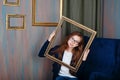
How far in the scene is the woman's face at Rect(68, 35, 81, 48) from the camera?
2338 millimetres

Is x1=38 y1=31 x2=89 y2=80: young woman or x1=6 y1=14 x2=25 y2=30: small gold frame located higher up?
x1=6 y1=14 x2=25 y2=30: small gold frame

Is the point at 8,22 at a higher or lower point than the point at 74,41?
higher

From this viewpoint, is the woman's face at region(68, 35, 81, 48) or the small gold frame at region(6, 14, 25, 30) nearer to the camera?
the woman's face at region(68, 35, 81, 48)

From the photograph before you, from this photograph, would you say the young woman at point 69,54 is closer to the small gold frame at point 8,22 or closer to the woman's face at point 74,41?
the woman's face at point 74,41

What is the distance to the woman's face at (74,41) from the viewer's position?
7.67 feet

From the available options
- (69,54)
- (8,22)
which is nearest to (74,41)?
(69,54)

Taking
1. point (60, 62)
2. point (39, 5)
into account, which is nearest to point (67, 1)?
point (39, 5)

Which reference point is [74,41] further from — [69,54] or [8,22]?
[8,22]

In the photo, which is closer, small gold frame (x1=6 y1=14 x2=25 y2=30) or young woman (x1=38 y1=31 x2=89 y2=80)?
young woman (x1=38 y1=31 x2=89 y2=80)

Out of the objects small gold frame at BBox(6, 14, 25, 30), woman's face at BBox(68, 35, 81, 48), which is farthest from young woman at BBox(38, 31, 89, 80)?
small gold frame at BBox(6, 14, 25, 30)

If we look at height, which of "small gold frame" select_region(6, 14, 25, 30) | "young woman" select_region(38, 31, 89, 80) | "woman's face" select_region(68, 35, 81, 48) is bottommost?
"young woman" select_region(38, 31, 89, 80)

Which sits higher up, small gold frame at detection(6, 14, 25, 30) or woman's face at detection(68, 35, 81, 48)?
small gold frame at detection(6, 14, 25, 30)

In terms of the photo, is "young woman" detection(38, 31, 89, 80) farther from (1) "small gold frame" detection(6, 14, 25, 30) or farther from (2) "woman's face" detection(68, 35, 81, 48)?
(1) "small gold frame" detection(6, 14, 25, 30)

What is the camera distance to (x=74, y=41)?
2.34 meters
